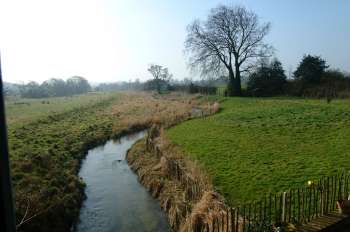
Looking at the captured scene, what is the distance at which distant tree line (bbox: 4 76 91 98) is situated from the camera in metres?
104

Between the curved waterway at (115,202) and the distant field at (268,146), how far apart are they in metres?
3.04

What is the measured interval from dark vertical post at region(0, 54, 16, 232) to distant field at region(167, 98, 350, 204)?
10.3 meters

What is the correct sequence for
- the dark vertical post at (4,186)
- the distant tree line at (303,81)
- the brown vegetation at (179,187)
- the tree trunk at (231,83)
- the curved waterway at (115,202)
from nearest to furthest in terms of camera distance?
the dark vertical post at (4,186), the brown vegetation at (179,187), the curved waterway at (115,202), the distant tree line at (303,81), the tree trunk at (231,83)

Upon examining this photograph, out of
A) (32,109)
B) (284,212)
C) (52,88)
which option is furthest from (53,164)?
(52,88)

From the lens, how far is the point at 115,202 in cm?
1550

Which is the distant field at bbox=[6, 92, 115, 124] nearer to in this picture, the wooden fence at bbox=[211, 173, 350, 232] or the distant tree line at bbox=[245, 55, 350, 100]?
the distant tree line at bbox=[245, 55, 350, 100]

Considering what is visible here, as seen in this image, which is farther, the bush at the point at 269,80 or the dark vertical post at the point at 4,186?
the bush at the point at 269,80

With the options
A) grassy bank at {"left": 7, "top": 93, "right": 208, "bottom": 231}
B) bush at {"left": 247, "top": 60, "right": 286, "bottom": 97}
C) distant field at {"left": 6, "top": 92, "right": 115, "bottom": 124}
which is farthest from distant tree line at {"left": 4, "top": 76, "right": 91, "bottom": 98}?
bush at {"left": 247, "top": 60, "right": 286, "bottom": 97}

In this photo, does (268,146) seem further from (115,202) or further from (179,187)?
(115,202)

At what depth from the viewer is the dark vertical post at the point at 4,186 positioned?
2.11 m

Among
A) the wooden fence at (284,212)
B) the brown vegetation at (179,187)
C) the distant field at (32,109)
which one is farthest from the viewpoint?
the distant field at (32,109)

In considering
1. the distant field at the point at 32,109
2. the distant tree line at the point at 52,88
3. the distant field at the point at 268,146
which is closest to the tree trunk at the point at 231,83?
the distant field at the point at 268,146

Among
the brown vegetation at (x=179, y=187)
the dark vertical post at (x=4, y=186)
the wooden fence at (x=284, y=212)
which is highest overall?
the dark vertical post at (x=4, y=186)

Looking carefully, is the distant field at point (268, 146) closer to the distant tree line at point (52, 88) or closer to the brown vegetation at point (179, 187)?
the brown vegetation at point (179, 187)
